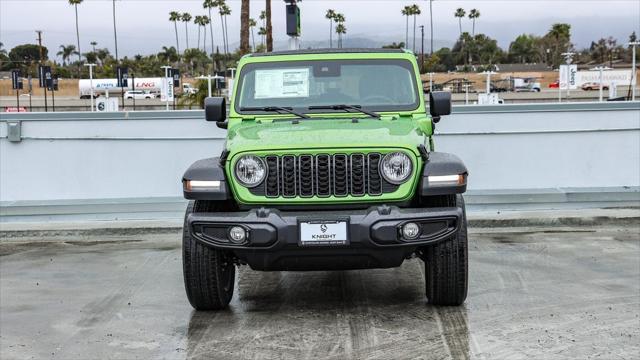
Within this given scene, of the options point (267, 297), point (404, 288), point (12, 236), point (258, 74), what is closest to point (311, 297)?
point (267, 297)

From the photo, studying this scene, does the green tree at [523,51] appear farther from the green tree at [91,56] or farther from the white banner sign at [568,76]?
the white banner sign at [568,76]

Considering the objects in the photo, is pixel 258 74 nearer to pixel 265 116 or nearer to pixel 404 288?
pixel 265 116

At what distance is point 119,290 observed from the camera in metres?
7.99

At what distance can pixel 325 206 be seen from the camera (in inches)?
252

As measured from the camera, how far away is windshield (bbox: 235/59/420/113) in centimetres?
761

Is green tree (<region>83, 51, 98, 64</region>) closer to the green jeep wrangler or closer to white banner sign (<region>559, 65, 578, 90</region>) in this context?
white banner sign (<region>559, 65, 578, 90</region>)

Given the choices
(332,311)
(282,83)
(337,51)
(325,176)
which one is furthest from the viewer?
(337,51)

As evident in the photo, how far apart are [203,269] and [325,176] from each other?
3.97ft

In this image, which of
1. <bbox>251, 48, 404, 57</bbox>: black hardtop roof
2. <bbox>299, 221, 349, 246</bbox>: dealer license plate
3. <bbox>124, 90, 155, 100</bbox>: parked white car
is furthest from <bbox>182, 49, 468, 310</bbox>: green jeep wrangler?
<bbox>124, 90, 155, 100</bbox>: parked white car

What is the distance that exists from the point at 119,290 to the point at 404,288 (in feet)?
8.42

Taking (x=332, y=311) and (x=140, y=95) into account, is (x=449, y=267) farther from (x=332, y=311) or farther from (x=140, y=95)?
(x=140, y=95)

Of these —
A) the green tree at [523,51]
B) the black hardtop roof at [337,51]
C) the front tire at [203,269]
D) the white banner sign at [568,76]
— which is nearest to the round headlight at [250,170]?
the front tire at [203,269]

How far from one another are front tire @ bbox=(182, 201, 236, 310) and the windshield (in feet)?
4.47

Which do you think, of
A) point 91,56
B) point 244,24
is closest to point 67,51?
point 91,56
